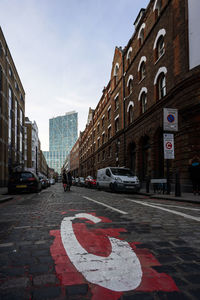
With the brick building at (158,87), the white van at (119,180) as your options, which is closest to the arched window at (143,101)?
the brick building at (158,87)

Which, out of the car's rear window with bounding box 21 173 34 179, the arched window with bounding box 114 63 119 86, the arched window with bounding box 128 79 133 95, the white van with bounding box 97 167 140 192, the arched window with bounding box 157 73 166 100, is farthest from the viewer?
the arched window with bounding box 114 63 119 86

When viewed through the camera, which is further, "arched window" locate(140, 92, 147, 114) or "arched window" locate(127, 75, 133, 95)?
"arched window" locate(127, 75, 133, 95)

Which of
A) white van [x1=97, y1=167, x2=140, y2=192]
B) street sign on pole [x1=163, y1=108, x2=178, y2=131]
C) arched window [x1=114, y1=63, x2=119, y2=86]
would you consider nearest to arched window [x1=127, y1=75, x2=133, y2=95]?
arched window [x1=114, y1=63, x2=119, y2=86]

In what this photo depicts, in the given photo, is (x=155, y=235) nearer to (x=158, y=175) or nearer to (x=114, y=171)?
(x=114, y=171)

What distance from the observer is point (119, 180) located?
46.2 ft

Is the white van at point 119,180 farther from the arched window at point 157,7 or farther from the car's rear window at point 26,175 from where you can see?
the arched window at point 157,7

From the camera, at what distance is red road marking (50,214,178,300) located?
1811mm

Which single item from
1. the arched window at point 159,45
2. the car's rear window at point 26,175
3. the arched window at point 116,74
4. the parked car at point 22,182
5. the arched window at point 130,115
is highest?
the arched window at point 116,74

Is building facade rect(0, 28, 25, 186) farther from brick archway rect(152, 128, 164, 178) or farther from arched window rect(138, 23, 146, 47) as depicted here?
brick archway rect(152, 128, 164, 178)

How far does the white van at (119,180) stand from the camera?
13.8 m

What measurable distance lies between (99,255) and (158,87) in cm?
1643

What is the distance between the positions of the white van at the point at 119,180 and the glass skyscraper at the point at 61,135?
13444cm

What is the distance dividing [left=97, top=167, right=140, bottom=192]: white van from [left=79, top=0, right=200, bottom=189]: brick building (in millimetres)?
2543

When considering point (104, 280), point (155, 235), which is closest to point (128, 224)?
point (155, 235)
